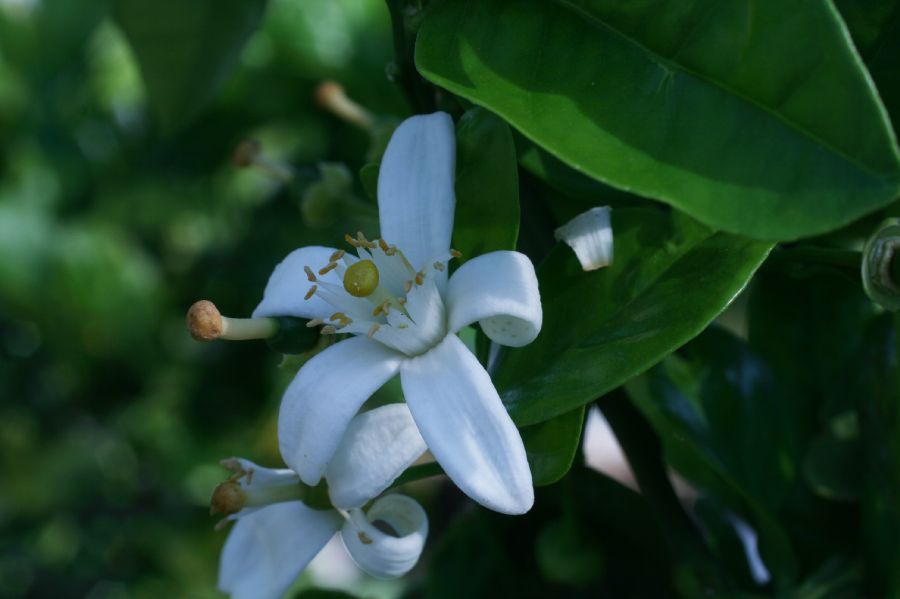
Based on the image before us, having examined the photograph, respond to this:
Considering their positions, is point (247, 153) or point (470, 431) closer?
point (470, 431)

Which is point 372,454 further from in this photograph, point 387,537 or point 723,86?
point 723,86

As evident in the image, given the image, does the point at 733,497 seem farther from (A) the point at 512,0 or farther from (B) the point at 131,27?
(B) the point at 131,27

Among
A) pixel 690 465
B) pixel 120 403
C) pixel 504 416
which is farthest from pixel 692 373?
pixel 120 403

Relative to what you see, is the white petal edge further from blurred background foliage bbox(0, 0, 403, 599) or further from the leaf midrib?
blurred background foliage bbox(0, 0, 403, 599)

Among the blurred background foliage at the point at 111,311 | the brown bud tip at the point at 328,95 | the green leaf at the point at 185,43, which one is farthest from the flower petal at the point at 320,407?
the blurred background foliage at the point at 111,311

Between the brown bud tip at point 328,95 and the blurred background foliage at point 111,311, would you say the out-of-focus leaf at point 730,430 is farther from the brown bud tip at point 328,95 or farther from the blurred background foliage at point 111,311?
the blurred background foliage at point 111,311

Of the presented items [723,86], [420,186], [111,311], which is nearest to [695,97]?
[723,86]
